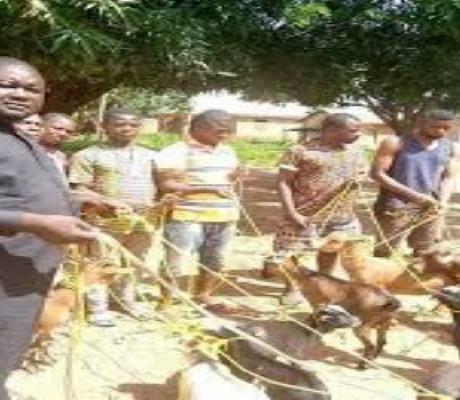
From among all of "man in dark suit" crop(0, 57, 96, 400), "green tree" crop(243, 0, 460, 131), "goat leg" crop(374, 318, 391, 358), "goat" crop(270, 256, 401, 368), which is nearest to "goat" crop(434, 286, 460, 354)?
"goat" crop(270, 256, 401, 368)

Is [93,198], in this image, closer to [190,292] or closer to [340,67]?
[190,292]

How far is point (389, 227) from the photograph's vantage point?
7.06 metres

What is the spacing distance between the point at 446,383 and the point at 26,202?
6.98 ft

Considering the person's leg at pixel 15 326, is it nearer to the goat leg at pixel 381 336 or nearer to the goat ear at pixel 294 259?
the goat leg at pixel 381 336

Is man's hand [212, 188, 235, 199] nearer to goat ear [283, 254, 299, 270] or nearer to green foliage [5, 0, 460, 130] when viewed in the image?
goat ear [283, 254, 299, 270]

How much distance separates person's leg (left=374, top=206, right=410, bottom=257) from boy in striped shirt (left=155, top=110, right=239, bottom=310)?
1.36m

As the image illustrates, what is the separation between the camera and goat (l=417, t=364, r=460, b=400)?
388cm

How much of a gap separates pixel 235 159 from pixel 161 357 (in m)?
1.54

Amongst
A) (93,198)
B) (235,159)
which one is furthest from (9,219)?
(235,159)

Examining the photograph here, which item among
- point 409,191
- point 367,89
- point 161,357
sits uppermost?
point 367,89

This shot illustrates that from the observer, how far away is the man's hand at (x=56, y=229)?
272 cm

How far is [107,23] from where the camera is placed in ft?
→ 23.6

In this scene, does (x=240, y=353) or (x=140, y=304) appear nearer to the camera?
(x=240, y=353)

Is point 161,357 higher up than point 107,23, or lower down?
lower down
